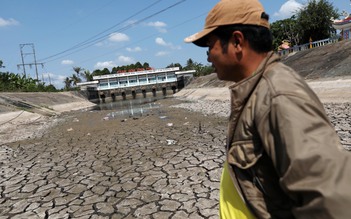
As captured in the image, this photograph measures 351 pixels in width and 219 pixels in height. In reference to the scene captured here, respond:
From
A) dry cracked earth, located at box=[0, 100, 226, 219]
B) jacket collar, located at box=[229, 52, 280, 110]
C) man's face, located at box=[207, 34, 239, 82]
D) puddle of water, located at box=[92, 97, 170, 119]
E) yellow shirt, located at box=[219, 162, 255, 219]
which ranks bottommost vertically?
dry cracked earth, located at box=[0, 100, 226, 219]

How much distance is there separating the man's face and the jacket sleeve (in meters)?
0.37

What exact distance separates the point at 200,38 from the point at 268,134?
0.59 meters

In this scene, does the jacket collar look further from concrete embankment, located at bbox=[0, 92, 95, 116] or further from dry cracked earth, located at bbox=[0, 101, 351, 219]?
concrete embankment, located at bbox=[0, 92, 95, 116]

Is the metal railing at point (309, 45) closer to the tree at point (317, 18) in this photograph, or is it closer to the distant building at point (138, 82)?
the tree at point (317, 18)

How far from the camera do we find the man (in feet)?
2.95

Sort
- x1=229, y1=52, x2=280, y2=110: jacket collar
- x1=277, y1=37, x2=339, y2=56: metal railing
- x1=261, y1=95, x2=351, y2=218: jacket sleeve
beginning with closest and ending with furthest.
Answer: x1=261, y1=95, x2=351, y2=218: jacket sleeve < x1=229, y1=52, x2=280, y2=110: jacket collar < x1=277, y1=37, x2=339, y2=56: metal railing

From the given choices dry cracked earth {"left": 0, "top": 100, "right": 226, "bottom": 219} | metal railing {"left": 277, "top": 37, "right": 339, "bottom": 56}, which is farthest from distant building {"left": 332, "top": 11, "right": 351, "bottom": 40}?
dry cracked earth {"left": 0, "top": 100, "right": 226, "bottom": 219}

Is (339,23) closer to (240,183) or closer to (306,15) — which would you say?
(306,15)

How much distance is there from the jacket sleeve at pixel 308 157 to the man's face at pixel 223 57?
0.37 meters

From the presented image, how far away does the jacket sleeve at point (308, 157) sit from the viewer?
2.88 ft

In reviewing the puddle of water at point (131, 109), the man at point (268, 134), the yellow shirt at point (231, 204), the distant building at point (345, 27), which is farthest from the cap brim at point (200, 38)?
the distant building at point (345, 27)

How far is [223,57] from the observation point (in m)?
1.33

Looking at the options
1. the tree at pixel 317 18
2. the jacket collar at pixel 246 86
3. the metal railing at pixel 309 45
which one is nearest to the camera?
the jacket collar at pixel 246 86

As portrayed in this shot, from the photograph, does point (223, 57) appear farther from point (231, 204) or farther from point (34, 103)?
point (34, 103)
